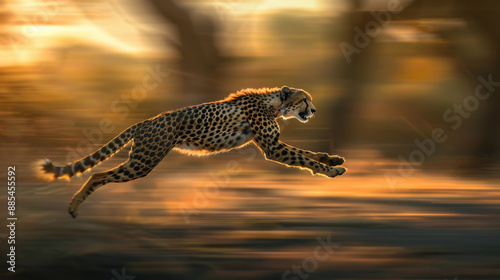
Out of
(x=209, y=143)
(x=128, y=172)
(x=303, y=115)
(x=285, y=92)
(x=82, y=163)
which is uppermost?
(x=285, y=92)

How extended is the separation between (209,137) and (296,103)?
0.84 m

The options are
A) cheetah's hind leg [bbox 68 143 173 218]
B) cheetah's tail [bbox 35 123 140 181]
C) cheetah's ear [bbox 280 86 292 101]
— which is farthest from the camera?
cheetah's ear [bbox 280 86 292 101]

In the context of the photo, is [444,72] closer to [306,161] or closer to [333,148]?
[333,148]

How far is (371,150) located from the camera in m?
13.1

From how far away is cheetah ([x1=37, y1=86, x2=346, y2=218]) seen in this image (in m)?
7.35

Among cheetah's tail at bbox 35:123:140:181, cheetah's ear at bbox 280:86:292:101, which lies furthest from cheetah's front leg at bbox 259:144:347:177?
cheetah's tail at bbox 35:123:140:181

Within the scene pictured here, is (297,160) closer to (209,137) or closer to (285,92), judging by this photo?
(285,92)

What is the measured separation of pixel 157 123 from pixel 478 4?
708cm

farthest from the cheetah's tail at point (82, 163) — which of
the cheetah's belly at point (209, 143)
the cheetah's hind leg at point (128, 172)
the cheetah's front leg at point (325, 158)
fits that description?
the cheetah's front leg at point (325, 158)

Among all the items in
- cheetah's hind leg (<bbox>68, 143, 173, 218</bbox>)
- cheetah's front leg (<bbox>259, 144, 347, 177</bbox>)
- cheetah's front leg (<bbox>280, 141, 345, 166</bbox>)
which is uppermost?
cheetah's front leg (<bbox>280, 141, 345, 166</bbox>)

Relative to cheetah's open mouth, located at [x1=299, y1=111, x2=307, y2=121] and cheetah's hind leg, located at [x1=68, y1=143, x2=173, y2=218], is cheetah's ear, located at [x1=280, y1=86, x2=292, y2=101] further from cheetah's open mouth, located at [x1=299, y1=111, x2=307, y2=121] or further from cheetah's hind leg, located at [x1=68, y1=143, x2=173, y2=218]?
cheetah's hind leg, located at [x1=68, y1=143, x2=173, y2=218]

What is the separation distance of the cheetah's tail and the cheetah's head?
4.43 ft

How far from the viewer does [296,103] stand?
762 centimetres

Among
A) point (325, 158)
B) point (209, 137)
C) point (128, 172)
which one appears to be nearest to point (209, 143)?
point (209, 137)
